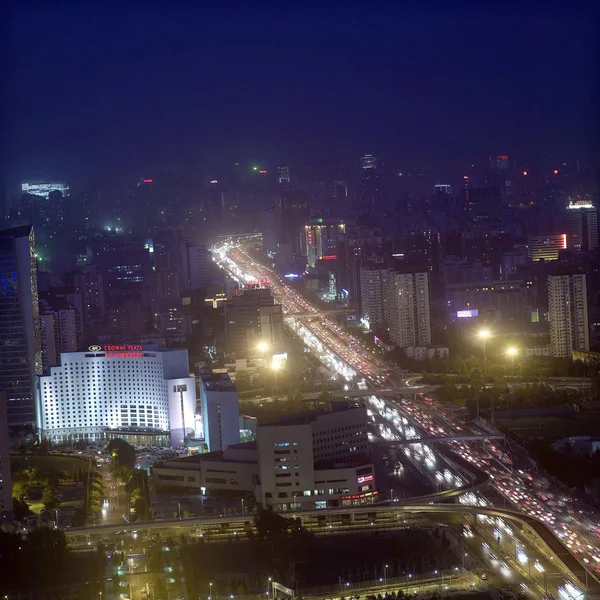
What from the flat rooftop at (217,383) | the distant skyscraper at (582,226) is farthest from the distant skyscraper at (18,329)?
the distant skyscraper at (582,226)

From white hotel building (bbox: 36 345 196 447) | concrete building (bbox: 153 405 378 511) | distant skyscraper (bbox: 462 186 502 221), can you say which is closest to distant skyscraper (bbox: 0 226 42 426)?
white hotel building (bbox: 36 345 196 447)

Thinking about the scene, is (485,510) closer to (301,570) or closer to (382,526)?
(382,526)

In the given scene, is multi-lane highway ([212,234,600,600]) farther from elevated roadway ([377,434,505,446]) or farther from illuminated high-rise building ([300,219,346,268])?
illuminated high-rise building ([300,219,346,268])

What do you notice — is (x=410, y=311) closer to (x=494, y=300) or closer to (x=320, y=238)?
(x=494, y=300)

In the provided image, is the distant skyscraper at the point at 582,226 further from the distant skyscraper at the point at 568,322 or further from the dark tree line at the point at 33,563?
the dark tree line at the point at 33,563

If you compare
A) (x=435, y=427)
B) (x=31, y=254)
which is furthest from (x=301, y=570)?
(x=31, y=254)

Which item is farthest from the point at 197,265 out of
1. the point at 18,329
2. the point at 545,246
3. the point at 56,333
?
the point at 18,329
